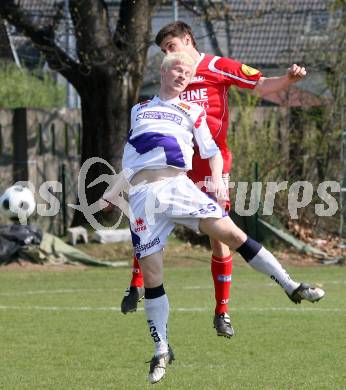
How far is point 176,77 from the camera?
25.2 feet

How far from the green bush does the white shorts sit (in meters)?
25.5

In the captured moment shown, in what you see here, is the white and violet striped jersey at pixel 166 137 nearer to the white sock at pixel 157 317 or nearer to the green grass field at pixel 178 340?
the white sock at pixel 157 317

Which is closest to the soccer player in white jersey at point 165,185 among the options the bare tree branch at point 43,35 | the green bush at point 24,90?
the bare tree branch at point 43,35

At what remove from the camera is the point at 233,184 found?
65.8 ft

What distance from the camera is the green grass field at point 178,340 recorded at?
8578mm

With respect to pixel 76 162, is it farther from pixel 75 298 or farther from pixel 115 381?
pixel 115 381

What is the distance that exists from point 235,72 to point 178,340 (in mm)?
2839

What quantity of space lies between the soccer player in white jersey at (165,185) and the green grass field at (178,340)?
1008mm

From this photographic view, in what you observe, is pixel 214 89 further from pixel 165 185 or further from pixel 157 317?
pixel 157 317

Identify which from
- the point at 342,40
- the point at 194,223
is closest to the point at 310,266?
the point at 342,40

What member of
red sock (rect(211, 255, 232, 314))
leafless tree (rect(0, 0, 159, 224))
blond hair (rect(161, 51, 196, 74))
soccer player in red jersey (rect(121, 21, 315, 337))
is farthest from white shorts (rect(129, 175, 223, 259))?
leafless tree (rect(0, 0, 159, 224))

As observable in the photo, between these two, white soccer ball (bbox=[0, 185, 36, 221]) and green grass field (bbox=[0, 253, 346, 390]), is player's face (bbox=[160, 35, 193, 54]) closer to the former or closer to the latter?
green grass field (bbox=[0, 253, 346, 390])

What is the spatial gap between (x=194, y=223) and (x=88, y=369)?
197cm

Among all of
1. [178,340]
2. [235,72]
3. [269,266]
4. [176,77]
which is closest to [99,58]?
[178,340]
